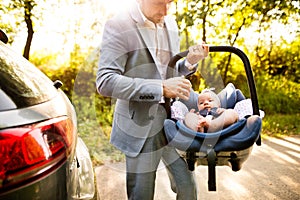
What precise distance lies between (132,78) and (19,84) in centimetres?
72

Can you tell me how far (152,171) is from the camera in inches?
89.9

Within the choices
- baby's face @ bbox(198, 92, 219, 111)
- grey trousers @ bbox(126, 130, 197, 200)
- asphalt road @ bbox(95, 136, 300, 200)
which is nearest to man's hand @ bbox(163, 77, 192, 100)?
baby's face @ bbox(198, 92, 219, 111)

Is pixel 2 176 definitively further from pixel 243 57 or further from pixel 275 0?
pixel 275 0

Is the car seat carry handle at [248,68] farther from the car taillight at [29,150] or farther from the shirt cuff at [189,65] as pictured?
the car taillight at [29,150]

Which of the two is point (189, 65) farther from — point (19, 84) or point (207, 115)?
point (19, 84)

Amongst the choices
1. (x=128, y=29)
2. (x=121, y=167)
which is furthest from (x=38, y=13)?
(x=128, y=29)

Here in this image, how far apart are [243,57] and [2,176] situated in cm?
137

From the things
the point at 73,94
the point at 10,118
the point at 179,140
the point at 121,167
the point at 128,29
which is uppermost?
the point at 128,29

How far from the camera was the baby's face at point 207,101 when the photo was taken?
2.17m

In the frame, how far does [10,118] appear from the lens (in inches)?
48.7

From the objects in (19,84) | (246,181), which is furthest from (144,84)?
(246,181)

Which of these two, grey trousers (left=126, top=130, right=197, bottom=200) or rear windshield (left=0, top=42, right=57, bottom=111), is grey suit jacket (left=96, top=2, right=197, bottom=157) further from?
rear windshield (left=0, top=42, right=57, bottom=111)

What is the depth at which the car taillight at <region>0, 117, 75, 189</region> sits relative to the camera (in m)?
1.18

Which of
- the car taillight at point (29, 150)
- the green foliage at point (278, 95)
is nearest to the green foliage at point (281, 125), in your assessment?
the green foliage at point (278, 95)
